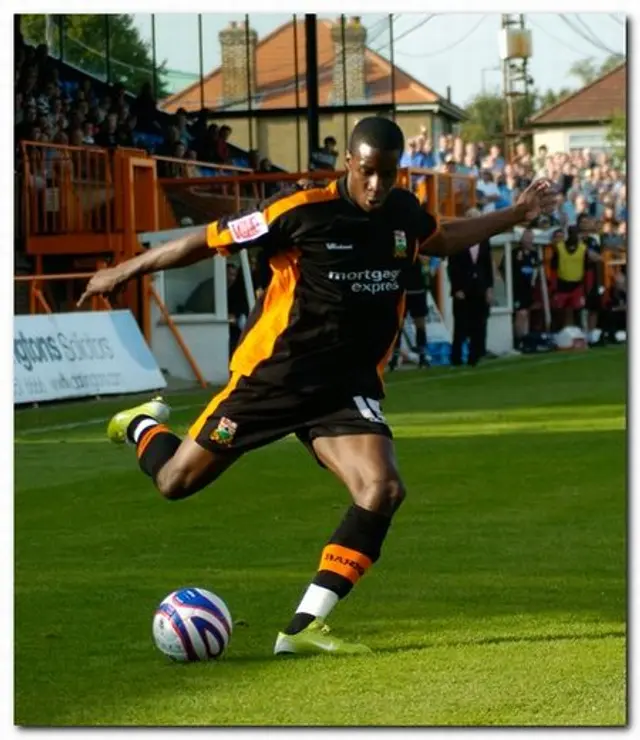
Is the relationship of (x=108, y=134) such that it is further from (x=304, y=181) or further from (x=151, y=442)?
(x=151, y=442)

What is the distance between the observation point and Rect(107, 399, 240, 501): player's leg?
27.9 feet

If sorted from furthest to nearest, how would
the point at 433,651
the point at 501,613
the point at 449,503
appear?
the point at 449,503, the point at 501,613, the point at 433,651

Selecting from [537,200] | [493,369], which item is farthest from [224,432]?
[493,369]

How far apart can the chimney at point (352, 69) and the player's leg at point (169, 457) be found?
29.9 m

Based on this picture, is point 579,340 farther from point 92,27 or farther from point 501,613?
point 501,613

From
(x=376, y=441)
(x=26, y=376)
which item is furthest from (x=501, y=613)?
(x=26, y=376)

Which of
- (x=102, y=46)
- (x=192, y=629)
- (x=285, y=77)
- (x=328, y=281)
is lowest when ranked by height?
(x=192, y=629)

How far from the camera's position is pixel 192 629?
7.93m

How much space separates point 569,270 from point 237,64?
24.1ft

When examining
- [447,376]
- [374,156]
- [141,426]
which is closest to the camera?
[374,156]

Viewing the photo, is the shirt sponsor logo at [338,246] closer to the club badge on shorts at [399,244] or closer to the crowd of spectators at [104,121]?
the club badge on shorts at [399,244]

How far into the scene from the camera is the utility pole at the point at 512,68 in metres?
40.5

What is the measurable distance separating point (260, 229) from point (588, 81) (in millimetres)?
66533

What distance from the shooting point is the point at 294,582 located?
994 centimetres
